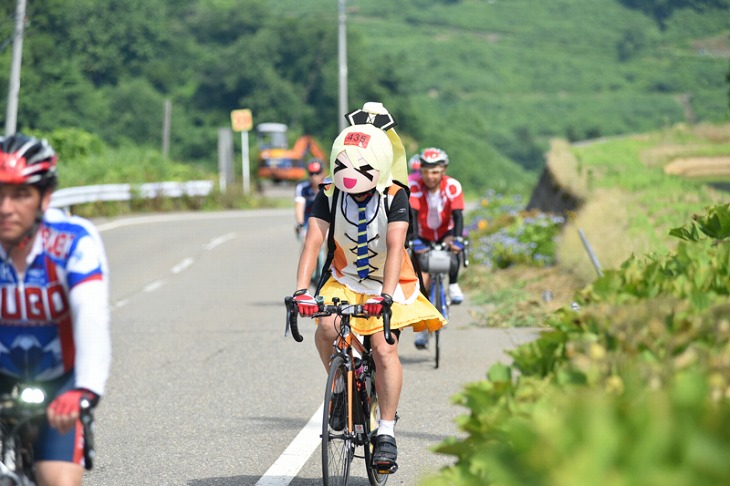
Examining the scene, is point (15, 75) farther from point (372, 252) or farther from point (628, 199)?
point (372, 252)

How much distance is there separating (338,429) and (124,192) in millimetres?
29383

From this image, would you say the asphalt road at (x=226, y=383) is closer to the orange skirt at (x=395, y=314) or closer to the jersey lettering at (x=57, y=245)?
the orange skirt at (x=395, y=314)

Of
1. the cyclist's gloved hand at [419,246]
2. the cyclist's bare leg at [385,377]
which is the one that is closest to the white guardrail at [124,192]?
the cyclist's gloved hand at [419,246]

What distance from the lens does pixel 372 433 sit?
633 centimetres

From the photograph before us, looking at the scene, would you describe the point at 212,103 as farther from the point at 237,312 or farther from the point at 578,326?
the point at 578,326

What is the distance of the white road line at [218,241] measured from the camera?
82.7ft

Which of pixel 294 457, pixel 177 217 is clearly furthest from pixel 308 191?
pixel 177 217

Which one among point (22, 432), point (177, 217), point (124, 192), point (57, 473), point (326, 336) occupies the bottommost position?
point (177, 217)

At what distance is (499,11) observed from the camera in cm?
13775

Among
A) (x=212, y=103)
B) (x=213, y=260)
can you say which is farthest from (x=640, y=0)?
(x=213, y=260)

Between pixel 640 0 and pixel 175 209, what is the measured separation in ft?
343

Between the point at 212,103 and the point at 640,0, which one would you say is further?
the point at 640,0

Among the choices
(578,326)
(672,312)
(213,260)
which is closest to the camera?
(672,312)

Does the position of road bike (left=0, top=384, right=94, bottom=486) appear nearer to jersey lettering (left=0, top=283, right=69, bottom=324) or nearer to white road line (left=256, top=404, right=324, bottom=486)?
jersey lettering (left=0, top=283, right=69, bottom=324)
